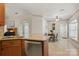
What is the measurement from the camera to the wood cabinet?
252 centimetres

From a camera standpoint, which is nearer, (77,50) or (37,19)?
(77,50)

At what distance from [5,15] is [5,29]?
29 cm

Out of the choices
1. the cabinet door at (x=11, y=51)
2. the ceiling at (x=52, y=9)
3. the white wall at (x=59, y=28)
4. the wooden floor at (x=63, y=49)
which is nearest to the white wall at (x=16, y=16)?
the ceiling at (x=52, y=9)

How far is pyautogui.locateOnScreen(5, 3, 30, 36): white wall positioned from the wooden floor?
0.72 meters

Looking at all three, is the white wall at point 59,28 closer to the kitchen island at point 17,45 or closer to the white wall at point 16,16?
the kitchen island at point 17,45

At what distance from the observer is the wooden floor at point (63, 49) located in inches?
96.7

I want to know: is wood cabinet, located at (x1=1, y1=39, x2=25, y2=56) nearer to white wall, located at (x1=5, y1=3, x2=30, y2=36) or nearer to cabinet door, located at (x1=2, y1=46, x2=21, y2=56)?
cabinet door, located at (x1=2, y1=46, x2=21, y2=56)

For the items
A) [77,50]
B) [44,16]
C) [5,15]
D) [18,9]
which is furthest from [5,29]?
[77,50]

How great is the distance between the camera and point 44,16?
8.57 feet

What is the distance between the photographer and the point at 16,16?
2514 mm

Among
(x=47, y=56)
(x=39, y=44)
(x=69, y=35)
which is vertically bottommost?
(x=47, y=56)

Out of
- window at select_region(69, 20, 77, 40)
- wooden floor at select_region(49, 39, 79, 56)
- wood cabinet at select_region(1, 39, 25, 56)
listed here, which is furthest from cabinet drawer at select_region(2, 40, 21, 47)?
window at select_region(69, 20, 77, 40)

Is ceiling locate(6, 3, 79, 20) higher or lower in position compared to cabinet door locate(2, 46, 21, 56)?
higher

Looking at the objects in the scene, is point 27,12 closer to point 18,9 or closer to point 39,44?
point 18,9
